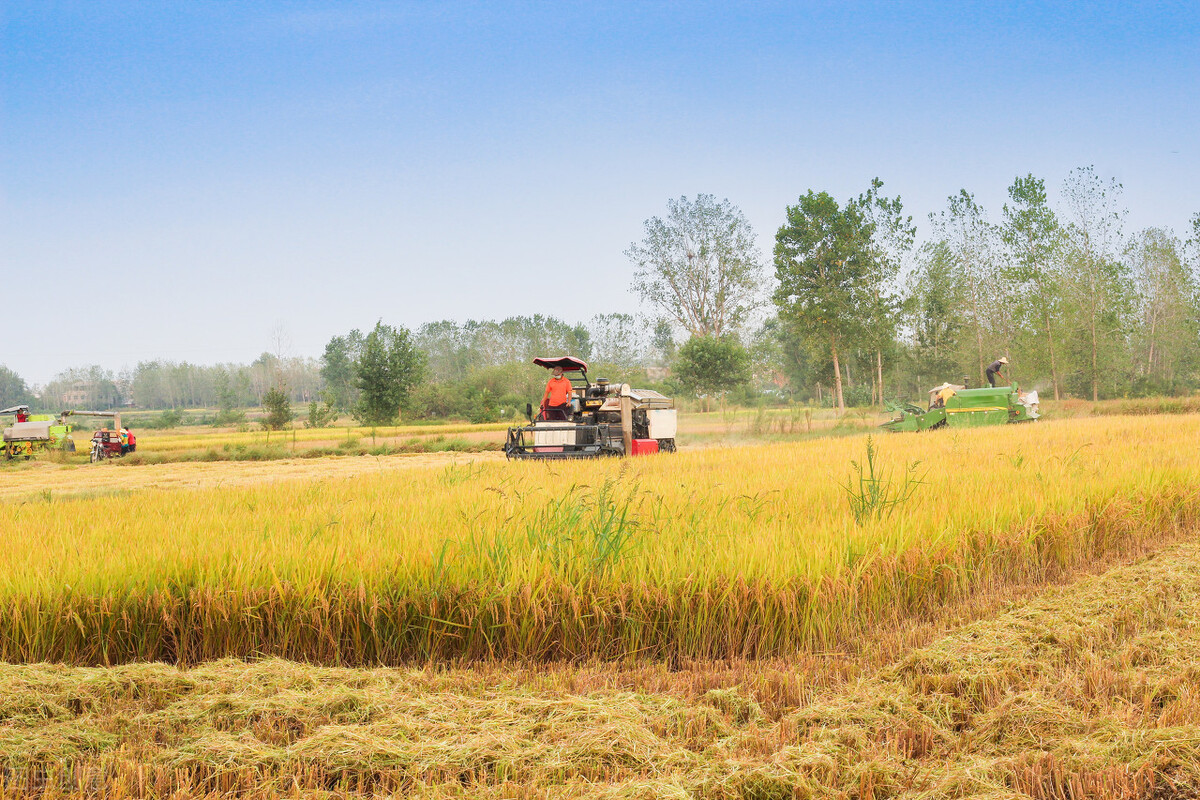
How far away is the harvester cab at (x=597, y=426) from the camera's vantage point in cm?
1107

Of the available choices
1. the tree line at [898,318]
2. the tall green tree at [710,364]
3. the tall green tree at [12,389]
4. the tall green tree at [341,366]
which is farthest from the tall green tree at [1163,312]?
the tall green tree at [12,389]

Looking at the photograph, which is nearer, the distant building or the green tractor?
the green tractor

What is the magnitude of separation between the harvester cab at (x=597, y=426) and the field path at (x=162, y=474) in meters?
0.90

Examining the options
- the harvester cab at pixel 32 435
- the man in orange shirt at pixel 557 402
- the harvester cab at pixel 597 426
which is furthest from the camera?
the harvester cab at pixel 32 435

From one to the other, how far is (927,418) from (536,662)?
15.4 metres

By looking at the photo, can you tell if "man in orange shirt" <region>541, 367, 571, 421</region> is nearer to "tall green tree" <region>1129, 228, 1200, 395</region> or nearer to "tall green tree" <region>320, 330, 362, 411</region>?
"tall green tree" <region>1129, 228, 1200, 395</region>

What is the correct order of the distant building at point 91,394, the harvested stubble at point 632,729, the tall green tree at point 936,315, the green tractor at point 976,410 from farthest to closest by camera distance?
the distant building at point 91,394, the tall green tree at point 936,315, the green tractor at point 976,410, the harvested stubble at point 632,729

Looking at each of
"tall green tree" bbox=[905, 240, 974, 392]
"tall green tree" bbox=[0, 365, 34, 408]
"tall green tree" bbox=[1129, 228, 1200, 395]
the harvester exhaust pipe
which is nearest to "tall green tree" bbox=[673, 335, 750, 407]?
"tall green tree" bbox=[905, 240, 974, 392]

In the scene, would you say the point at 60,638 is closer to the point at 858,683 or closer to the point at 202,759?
the point at 202,759

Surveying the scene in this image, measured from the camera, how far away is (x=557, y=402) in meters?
12.0

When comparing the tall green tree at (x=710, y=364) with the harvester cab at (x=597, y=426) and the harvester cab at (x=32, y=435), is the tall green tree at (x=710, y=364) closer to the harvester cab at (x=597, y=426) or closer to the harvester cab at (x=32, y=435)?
the harvester cab at (x=597, y=426)

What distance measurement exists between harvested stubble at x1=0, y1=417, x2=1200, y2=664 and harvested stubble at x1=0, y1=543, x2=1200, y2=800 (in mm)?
343

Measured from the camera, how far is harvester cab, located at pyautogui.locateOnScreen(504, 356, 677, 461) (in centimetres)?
1107

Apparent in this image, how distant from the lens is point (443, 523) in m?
4.44
